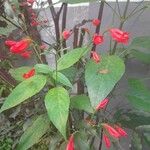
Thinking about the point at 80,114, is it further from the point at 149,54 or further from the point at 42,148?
the point at 42,148

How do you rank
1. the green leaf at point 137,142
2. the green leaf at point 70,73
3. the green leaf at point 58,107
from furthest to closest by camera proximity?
the green leaf at point 137,142, the green leaf at point 70,73, the green leaf at point 58,107

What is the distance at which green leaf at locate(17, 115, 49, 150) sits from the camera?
1.00 metres

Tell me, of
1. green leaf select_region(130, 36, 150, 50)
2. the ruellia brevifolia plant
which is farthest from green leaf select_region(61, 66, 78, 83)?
green leaf select_region(130, 36, 150, 50)

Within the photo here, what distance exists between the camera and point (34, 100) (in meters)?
1.12

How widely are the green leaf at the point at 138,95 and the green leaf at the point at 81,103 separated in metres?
0.18

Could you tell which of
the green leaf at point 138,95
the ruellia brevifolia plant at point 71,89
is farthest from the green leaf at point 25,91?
the green leaf at point 138,95

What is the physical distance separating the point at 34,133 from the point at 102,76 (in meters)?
0.26

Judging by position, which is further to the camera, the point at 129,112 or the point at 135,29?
the point at 135,29

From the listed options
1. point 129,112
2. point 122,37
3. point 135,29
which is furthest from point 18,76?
point 135,29

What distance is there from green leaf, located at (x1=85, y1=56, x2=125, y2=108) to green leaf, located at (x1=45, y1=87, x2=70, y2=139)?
0.06 meters

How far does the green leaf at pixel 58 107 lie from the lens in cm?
81

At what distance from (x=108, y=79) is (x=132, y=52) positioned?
29 centimetres

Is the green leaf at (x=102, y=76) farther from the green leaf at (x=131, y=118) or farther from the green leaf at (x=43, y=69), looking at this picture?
the green leaf at (x=131, y=118)

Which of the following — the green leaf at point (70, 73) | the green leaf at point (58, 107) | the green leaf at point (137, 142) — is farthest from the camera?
the green leaf at point (137, 142)
